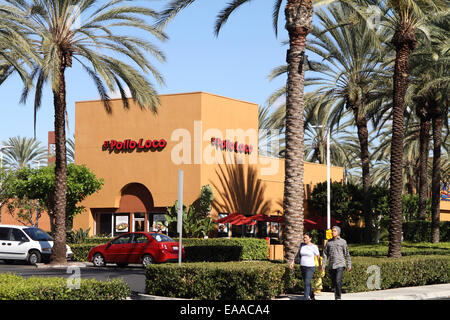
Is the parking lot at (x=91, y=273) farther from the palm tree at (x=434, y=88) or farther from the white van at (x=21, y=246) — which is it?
the palm tree at (x=434, y=88)

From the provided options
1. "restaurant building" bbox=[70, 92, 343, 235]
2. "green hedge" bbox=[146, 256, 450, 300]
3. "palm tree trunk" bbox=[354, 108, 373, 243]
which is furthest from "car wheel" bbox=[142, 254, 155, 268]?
"palm tree trunk" bbox=[354, 108, 373, 243]

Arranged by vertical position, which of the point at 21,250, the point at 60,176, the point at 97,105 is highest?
the point at 97,105

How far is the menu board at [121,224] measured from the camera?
44.1 meters

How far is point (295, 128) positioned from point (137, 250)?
12670mm

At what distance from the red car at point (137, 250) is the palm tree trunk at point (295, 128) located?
35.6 ft

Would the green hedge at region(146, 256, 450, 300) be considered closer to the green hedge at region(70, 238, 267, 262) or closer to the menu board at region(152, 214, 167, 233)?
the green hedge at region(70, 238, 267, 262)

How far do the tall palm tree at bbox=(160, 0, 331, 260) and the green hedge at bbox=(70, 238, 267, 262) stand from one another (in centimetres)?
1340

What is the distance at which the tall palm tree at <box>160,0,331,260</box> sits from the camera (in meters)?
19.6

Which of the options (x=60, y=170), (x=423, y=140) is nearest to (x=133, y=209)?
(x=60, y=170)

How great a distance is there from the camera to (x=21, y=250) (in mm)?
31859

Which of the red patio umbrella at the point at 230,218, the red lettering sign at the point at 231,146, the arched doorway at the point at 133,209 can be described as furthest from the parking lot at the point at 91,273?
the red lettering sign at the point at 231,146
